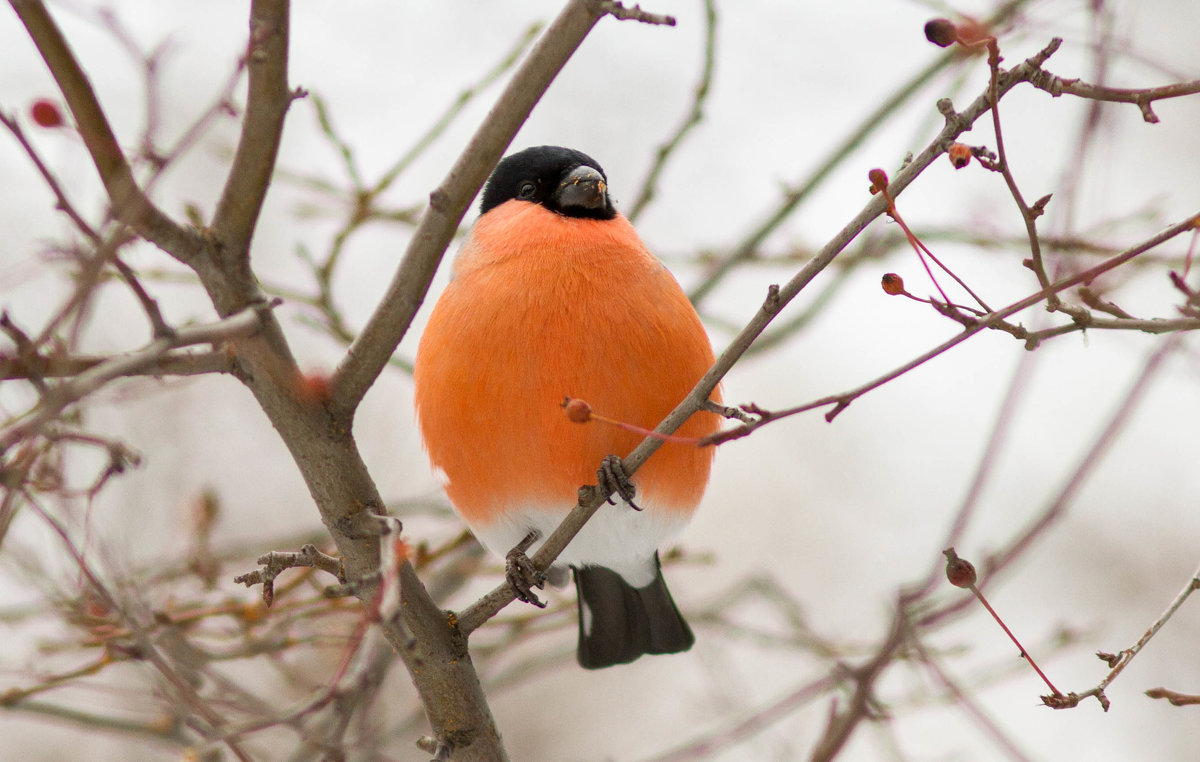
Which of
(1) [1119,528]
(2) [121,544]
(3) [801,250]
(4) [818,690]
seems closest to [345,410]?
(4) [818,690]

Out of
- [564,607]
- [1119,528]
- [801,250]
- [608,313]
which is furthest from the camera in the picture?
[1119,528]

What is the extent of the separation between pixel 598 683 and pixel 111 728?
15.8ft

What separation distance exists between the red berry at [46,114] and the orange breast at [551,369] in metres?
1.21

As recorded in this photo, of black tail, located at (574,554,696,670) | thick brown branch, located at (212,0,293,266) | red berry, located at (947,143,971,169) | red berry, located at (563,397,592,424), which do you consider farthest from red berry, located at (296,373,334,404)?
black tail, located at (574,554,696,670)

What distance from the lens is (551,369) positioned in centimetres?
271

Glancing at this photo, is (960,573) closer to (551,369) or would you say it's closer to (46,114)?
(551,369)

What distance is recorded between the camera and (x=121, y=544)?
3.62 metres

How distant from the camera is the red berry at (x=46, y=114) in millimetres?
1716

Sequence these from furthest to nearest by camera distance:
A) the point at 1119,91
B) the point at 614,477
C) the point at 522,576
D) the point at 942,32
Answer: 1. the point at 522,576
2. the point at 614,477
3. the point at 942,32
4. the point at 1119,91

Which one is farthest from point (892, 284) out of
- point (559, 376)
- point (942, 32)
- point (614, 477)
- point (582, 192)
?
point (582, 192)

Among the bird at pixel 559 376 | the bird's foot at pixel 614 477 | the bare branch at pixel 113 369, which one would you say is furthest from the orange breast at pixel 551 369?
the bare branch at pixel 113 369

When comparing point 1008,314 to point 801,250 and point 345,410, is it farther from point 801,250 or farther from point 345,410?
point 801,250

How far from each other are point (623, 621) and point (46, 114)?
2.32 metres

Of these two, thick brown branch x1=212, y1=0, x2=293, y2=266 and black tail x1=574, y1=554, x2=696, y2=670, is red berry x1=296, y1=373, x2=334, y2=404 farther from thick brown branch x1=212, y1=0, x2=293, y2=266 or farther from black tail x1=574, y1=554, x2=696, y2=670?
black tail x1=574, y1=554, x2=696, y2=670
